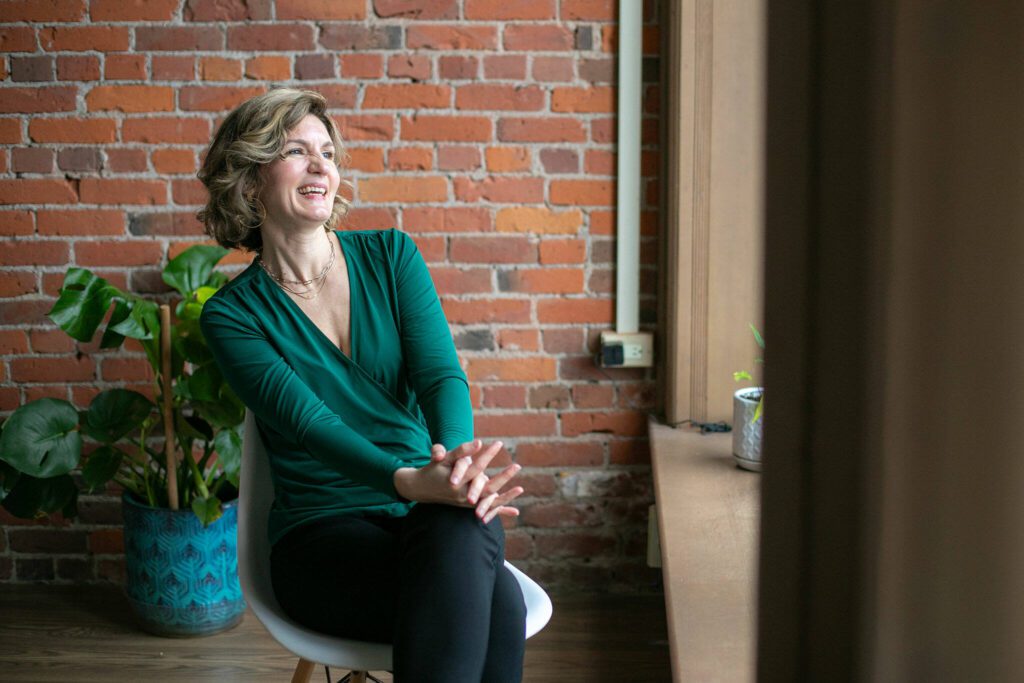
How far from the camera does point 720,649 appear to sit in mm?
1477

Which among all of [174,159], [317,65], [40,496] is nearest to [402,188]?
[317,65]

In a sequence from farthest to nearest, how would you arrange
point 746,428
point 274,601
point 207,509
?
point 207,509, point 746,428, point 274,601

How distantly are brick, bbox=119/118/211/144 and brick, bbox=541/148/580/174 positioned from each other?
0.94 m

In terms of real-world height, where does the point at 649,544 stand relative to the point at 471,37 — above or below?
below

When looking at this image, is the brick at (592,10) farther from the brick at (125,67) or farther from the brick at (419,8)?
the brick at (125,67)

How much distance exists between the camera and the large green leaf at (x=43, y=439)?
250 centimetres

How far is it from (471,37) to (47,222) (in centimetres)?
130

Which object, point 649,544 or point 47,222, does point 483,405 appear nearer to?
point 649,544

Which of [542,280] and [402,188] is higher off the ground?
[402,188]

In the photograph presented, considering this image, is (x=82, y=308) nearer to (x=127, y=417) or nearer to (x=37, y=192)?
(x=127, y=417)

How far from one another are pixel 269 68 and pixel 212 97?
0.59 feet

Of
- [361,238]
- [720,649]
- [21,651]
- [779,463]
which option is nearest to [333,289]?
[361,238]

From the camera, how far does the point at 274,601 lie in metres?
1.76

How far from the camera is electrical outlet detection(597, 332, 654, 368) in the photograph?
9.20ft
